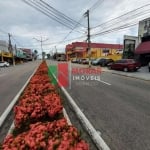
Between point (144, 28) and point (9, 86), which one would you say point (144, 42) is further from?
point (9, 86)

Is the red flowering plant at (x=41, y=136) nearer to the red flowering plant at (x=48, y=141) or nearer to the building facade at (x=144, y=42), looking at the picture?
the red flowering plant at (x=48, y=141)

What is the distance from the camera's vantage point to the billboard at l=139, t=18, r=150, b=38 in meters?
29.9

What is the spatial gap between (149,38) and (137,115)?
27.0 metres

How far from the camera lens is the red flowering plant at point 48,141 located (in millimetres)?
3107

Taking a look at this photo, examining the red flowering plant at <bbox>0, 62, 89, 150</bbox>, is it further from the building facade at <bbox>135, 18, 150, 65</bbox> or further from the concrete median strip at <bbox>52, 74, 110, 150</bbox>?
the building facade at <bbox>135, 18, 150, 65</bbox>

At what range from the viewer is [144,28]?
3089 cm

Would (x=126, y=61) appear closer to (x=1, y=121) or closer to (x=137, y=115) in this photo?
(x=137, y=115)

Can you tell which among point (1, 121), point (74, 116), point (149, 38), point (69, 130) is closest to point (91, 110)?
point (74, 116)

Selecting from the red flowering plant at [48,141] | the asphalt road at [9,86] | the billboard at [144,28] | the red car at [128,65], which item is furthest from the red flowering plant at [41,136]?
the billboard at [144,28]

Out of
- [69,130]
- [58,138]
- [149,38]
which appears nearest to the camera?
[58,138]

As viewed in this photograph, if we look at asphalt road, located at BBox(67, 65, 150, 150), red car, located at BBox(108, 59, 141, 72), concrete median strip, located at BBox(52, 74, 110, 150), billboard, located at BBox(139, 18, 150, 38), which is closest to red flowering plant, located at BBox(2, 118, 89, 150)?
concrete median strip, located at BBox(52, 74, 110, 150)

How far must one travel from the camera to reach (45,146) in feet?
10.4

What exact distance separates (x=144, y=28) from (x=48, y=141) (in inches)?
1227

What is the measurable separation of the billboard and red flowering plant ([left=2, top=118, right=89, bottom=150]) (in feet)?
97.4
